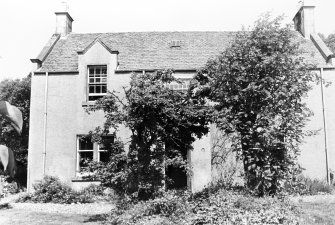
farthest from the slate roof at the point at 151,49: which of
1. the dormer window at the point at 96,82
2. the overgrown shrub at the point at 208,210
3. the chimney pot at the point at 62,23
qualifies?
the overgrown shrub at the point at 208,210

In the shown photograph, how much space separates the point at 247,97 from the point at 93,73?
10.1m

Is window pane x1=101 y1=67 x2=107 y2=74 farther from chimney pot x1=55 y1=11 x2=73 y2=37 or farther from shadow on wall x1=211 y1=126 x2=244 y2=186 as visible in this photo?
shadow on wall x1=211 y1=126 x2=244 y2=186

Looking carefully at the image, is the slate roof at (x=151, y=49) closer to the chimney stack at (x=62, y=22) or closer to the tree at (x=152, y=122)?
the chimney stack at (x=62, y=22)

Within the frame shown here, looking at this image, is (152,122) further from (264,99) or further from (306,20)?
(306,20)

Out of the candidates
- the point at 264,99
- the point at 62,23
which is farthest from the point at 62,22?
the point at 264,99

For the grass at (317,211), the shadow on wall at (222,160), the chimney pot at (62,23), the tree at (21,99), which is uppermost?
the chimney pot at (62,23)

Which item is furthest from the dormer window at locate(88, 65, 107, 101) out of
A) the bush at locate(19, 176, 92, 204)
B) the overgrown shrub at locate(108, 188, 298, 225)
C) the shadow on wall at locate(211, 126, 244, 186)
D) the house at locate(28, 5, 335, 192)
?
the overgrown shrub at locate(108, 188, 298, 225)

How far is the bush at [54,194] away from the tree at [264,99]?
7790 millimetres

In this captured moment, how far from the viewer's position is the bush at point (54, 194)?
16266mm

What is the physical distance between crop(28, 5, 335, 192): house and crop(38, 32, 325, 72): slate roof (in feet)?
0.17

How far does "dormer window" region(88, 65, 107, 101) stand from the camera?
1920 centimetres

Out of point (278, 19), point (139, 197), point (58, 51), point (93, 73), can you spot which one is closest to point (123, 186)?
point (139, 197)

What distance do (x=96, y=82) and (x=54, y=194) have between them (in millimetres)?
5796

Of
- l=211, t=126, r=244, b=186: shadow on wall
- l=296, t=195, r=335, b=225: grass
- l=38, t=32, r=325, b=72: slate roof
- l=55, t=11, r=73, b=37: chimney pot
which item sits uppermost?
l=55, t=11, r=73, b=37: chimney pot
